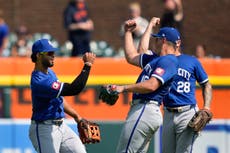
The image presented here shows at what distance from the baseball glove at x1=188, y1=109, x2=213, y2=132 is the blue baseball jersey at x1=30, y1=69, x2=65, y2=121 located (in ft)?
5.21

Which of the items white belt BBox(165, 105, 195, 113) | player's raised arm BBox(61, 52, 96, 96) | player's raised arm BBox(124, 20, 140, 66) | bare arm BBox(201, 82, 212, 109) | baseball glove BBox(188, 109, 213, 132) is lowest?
baseball glove BBox(188, 109, 213, 132)

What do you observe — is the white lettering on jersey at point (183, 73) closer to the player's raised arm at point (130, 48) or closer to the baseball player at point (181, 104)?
the baseball player at point (181, 104)

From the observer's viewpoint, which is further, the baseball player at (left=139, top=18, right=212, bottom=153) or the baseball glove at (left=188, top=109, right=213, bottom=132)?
the baseball player at (left=139, top=18, right=212, bottom=153)

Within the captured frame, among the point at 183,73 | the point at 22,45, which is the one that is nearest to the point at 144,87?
the point at 183,73

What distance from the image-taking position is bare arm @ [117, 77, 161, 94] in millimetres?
9820

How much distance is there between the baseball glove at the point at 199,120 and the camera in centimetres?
1095

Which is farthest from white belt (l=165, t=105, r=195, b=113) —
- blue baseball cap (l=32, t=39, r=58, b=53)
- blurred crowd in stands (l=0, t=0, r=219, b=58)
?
blurred crowd in stands (l=0, t=0, r=219, b=58)

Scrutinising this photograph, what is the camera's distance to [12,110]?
1606 cm

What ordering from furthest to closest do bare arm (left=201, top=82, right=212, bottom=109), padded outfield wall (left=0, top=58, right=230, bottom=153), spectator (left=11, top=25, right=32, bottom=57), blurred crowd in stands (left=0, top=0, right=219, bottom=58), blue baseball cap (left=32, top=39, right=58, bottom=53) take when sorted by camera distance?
spectator (left=11, top=25, right=32, bottom=57) < blurred crowd in stands (left=0, top=0, right=219, bottom=58) < padded outfield wall (left=0, top=58, right=230, bottom=153) < bare arm (left=201, top=82, right=212, bottom=109) < blue baseball cap (left=32, top=39, right=58, bottom=53)

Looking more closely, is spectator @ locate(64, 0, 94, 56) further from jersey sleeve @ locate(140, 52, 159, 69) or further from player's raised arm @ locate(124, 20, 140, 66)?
jersey sleeve @ locate(140, 52, 159, 69)

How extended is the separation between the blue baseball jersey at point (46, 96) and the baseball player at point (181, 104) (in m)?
1.37

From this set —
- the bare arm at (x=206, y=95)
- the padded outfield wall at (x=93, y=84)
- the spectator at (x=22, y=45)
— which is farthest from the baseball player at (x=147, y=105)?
the spectator at (x=22, y=45)

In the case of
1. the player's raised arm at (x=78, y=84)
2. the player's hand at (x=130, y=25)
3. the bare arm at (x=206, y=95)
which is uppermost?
the player's hand at (x=130, y=25)

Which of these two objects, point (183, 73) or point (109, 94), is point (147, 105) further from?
point (183, 73)
